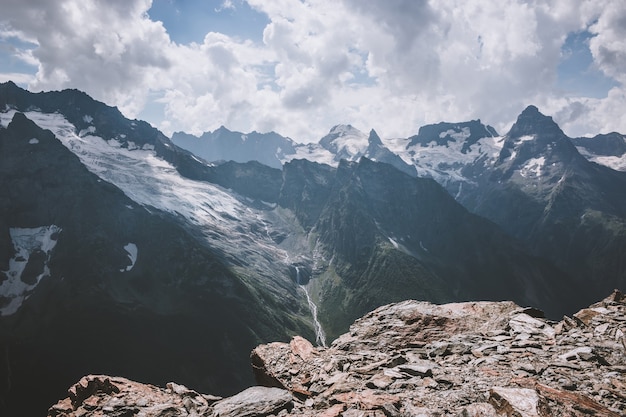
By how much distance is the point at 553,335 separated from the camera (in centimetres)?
2120

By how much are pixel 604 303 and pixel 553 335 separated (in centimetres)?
626

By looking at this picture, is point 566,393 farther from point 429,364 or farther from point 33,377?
point 33,377

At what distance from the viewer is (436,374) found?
744 inches

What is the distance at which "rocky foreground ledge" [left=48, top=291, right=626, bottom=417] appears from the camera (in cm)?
1496

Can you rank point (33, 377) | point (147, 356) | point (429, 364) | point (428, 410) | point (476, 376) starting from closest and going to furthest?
point (428, 410)
point (476, 376)
point (429, 364)
point (33, 377)
point (147, 356)

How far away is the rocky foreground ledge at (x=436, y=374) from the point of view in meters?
15.0

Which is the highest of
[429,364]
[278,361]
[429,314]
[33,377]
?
[429,314]

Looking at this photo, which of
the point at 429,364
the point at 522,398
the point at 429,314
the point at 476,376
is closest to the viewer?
the point at 522,398

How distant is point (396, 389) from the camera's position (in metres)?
17.9

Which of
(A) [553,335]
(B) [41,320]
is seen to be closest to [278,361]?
(A) [553,335]

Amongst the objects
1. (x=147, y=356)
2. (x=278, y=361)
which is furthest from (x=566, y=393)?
(x=147, y=356)

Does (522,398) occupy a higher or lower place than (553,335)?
lower

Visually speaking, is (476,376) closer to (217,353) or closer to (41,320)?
(217,353)

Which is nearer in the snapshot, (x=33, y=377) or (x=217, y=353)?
(x=33, y=377)
